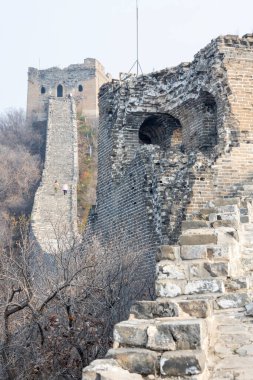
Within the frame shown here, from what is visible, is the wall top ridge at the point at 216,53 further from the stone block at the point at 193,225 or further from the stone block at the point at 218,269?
the stone block at the point at 218,269

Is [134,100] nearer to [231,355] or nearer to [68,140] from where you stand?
[231,355]

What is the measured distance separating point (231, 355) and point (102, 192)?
37.2 feet

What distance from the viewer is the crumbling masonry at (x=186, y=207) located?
3916 mm

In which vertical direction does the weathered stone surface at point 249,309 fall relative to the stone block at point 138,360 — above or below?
above

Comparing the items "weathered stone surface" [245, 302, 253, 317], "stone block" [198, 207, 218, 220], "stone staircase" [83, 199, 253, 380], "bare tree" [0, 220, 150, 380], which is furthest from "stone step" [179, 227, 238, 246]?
"bare tree" [0, 220, 150, 380]

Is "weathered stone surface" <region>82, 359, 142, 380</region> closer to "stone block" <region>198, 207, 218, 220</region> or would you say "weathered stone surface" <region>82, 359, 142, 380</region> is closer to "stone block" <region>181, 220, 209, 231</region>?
"stone block" <region>181, 220, 209, 231</region>

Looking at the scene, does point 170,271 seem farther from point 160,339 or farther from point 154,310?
point 160,339

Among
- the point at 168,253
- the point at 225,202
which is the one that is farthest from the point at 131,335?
the point at 225,202

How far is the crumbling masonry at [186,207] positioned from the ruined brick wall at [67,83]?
3888cm

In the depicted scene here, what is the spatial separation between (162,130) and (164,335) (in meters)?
12.1

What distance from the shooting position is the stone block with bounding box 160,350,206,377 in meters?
3.69

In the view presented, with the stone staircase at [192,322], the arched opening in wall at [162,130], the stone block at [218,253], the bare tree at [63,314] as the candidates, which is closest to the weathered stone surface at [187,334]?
the stone staircase at [192,322]

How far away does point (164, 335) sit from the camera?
3922 millimetres

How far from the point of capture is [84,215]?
1390 inches
